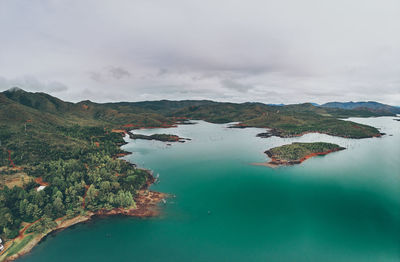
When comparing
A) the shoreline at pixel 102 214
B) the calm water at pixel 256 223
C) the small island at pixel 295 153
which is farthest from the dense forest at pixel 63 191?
the small island at pixel 295 153

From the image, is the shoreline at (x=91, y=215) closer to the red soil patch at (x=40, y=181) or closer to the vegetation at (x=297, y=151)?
the red soil patch at (x=40, y=181)

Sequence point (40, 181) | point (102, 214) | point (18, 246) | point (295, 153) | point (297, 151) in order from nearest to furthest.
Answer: point (18, 246)
point (102, 214)
point (40, 181)
point (295, 153)
point (297, 151)

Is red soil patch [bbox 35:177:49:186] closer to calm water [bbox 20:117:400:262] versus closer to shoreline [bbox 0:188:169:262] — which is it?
shoreline [bbox 0:188:169:262]

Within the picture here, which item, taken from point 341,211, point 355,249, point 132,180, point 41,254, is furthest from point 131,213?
point 341,211

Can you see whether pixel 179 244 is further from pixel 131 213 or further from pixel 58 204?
pixel 58 204

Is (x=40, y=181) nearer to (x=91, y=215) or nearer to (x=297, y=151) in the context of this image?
(x=91, y=215)

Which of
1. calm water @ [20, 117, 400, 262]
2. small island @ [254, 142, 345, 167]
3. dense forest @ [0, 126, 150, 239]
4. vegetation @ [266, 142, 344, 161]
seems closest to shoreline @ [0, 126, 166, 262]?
dense forest @ [0, 126, 150, 239]

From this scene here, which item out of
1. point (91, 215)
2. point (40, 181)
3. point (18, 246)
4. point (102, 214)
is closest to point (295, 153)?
point (102, 214)
